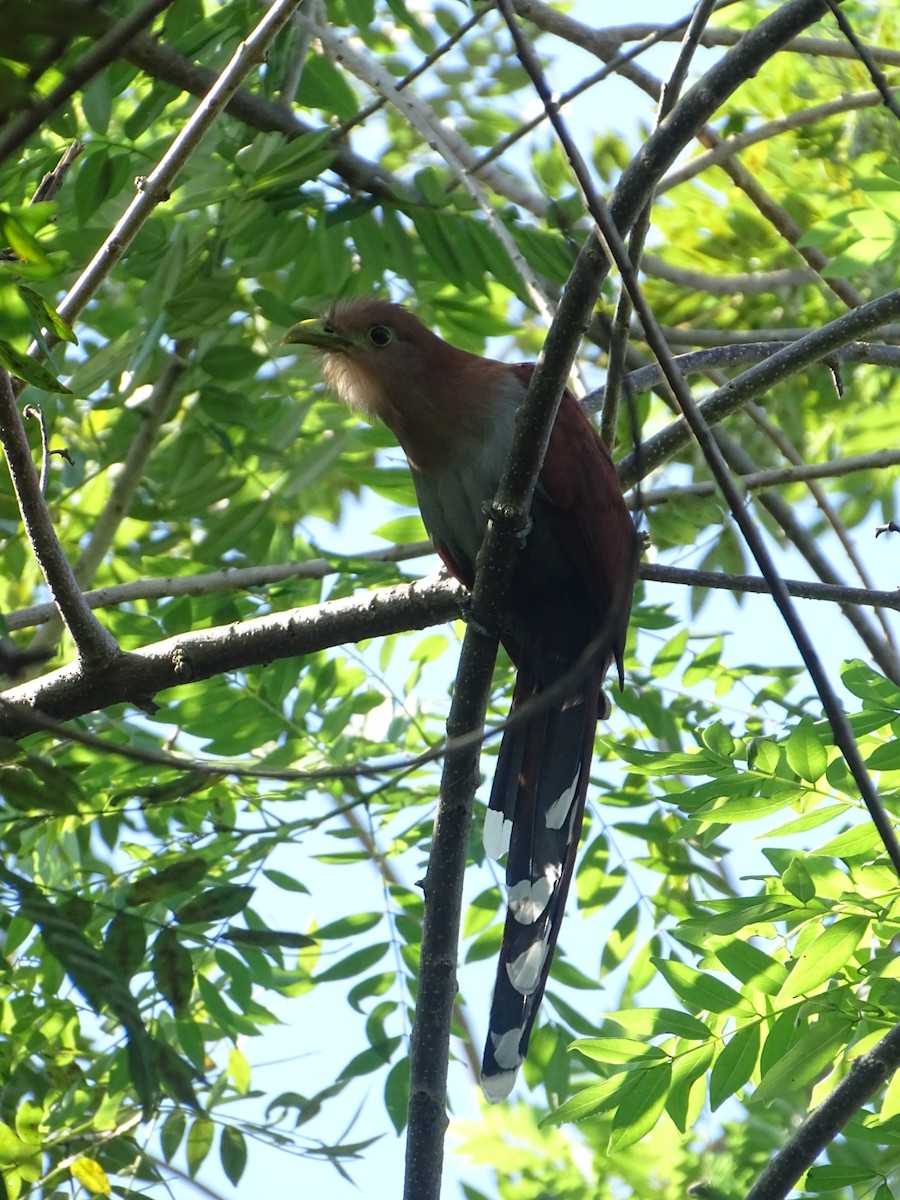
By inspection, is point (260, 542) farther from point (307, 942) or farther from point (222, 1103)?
point (307, 942)

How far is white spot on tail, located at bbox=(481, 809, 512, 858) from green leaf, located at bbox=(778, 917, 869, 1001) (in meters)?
1.02

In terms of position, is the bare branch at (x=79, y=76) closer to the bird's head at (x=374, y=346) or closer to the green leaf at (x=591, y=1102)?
the green leaf at (x=591, y=1102)

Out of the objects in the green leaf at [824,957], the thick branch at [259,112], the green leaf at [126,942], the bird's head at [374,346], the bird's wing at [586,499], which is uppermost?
the thick branch at [259,112]

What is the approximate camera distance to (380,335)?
3643 mm

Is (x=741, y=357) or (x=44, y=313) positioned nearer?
(x=44, y=313)

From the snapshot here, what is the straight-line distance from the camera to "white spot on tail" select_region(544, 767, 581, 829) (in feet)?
10.4

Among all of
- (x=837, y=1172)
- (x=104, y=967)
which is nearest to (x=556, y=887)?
(x=837, y=1172)

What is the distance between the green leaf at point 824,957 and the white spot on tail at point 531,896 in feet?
2.67

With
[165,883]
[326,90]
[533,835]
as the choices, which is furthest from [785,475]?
[165,883]

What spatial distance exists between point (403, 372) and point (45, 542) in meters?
1.42

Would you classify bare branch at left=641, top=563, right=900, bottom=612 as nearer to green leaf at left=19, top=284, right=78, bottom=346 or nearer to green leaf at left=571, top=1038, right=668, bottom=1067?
green leaf at left=571, top=1038, right=668, bottom=1067

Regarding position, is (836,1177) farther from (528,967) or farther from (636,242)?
(636,242)

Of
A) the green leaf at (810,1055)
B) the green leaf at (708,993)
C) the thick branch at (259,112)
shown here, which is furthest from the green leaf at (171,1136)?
the thick branch at (259,112)

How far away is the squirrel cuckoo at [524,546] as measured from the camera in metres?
3.08
